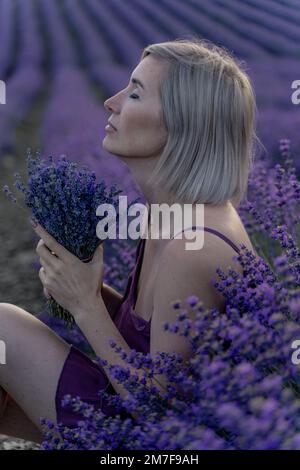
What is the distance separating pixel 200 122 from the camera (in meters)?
1.83

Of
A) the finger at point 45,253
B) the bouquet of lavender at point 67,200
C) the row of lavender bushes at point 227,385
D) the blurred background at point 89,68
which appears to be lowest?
the row of lavender bushes at point 227,385

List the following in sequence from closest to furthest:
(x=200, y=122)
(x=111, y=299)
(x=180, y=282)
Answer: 1. (x=180, y=282)
2. (x=200, y=122)
3. (x=111, y=299)

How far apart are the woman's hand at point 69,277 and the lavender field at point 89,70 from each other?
3.55 ft

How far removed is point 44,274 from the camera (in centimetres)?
192

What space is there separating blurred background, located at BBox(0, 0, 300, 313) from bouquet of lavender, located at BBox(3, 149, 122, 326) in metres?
1.31

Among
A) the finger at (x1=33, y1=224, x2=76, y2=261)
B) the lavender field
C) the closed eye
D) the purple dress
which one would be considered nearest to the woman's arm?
the purple dress

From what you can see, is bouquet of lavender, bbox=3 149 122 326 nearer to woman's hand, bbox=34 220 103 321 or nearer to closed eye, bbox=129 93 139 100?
woman's hand, bbox=34 220 103 321

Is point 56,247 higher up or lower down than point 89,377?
higher up

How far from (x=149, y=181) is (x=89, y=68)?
2499 mm

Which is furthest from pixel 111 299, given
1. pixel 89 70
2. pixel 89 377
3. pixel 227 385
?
pixel 89 70

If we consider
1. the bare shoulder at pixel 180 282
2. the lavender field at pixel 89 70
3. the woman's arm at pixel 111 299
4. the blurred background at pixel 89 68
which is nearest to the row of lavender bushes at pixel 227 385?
the bare shoulder at pixel 180 282

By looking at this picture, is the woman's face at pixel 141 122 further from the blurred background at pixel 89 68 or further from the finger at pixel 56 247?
the blurred background at pixel 89 68

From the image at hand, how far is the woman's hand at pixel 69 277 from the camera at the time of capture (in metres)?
1.82

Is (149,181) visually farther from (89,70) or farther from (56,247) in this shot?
(89,70)
